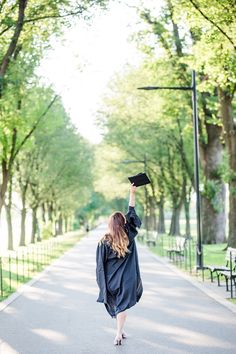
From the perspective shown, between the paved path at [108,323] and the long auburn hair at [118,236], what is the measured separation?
1.21 meters

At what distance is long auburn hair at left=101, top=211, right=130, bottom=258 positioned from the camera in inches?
334

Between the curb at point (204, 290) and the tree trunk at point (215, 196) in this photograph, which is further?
the tree trunk at point (215, 196)

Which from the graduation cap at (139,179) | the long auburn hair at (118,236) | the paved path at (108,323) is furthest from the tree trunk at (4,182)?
the long auburn hair at (118,236)

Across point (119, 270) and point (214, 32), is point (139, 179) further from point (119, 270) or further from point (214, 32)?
point (214, 32)

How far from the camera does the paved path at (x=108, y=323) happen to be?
8.36m

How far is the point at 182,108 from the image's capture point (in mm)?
34438

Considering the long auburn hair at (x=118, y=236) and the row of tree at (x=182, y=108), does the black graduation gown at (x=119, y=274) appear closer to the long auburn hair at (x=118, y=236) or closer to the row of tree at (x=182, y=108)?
the long auburn hair at (x=118, y=236)

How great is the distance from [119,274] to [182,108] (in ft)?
86.6

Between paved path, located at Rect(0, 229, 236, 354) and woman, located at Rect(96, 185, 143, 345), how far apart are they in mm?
499

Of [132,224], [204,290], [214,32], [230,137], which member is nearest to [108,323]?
[132,224]

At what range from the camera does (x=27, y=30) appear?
21.5m

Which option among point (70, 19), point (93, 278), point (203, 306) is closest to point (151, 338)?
point (203, 306)

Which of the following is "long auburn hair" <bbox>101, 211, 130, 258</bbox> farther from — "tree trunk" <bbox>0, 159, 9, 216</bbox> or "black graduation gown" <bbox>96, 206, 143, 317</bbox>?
"tree trunk" <bbox>0, 159, 9, 216</bbox>

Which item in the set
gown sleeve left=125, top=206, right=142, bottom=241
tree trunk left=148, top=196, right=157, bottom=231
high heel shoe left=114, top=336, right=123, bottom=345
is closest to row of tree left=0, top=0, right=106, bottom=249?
tree trunk left=148, top=196, right=157, bottom=231
